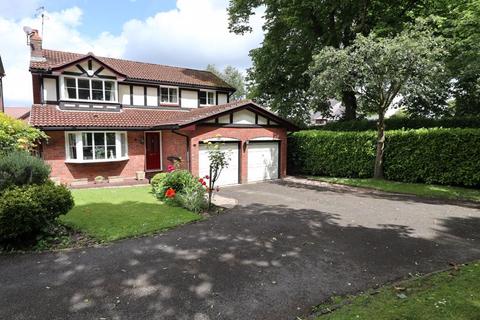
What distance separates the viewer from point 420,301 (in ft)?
13.3

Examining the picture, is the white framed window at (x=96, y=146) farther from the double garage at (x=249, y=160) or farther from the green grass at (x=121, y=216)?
the double garage at (x=249, y=160)

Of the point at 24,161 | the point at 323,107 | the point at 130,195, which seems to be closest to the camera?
the point at 24,161

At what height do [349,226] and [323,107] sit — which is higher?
[323,107]

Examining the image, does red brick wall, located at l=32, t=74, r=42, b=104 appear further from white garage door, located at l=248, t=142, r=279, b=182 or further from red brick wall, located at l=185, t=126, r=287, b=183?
white garage door, located at l=248, t=142, r=279, b=182

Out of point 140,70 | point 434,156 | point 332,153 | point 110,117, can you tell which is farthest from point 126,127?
point 434,156

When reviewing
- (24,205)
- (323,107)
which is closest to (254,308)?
(24,205)

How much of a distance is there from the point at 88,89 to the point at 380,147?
16.1 metres

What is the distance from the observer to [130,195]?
1221 cm

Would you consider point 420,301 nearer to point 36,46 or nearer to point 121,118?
point 121,118

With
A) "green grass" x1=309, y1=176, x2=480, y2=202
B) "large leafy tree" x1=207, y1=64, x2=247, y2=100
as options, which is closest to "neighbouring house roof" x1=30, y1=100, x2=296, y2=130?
"green grass" x1=309, y1=176, x2=480, y2=202

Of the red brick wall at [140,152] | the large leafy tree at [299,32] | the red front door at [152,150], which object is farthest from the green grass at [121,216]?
the large leafy tree at [299,32]

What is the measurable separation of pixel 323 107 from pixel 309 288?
21405 mm

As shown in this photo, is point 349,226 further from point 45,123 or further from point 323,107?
point 323,107

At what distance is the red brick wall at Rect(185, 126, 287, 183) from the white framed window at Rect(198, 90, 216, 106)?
683 cm
